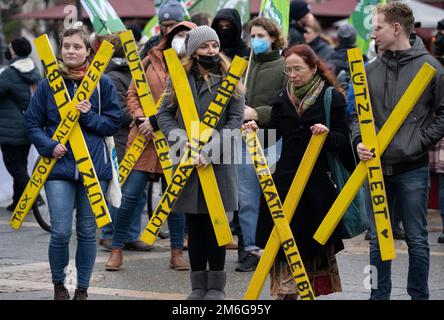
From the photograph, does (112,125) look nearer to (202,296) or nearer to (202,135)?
(202,135)

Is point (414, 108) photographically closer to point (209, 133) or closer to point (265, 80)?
point (209, 133)

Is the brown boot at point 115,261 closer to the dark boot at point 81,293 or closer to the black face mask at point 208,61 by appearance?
the dark boot at point 81,293

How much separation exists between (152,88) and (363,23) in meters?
4.98

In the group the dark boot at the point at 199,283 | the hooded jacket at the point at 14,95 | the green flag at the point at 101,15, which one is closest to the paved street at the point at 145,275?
the dark boot at the point at 199,283

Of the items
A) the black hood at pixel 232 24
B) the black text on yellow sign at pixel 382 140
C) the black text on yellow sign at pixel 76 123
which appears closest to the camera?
the black text on yellow sign at pixel 382 140

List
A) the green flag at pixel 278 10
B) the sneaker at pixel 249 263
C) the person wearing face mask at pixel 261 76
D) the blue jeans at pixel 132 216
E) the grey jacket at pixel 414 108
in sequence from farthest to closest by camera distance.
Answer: the green flag at pixel 278 10 → the blue jeans at pixel 132 216 → the sneaker at pixel 249 263 → the person wearing face mask at pixel 261 76 → the grey jacket at pixel 414 108

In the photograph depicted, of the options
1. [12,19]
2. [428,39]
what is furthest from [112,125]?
[12,19]

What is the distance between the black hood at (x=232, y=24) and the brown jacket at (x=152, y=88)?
1.90ft

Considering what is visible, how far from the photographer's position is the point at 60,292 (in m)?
7.55

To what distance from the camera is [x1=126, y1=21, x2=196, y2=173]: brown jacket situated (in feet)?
30.3

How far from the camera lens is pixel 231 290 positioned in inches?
328

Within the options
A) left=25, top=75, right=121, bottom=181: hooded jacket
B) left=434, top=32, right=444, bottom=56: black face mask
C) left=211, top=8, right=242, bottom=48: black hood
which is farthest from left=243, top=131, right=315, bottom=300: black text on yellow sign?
left=434, top=32, right=444, bottom=56: black face mask

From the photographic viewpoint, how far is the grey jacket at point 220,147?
7191 millimetres

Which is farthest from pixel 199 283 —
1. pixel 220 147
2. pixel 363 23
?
pixel 363 23
